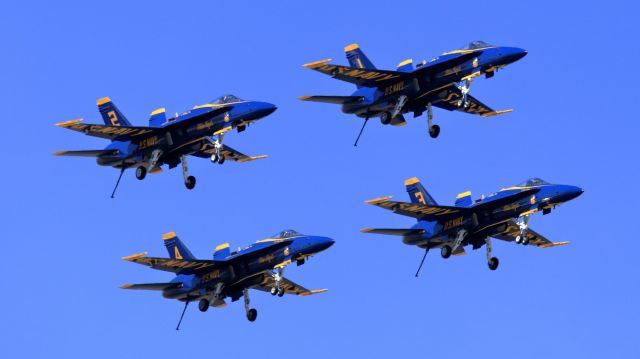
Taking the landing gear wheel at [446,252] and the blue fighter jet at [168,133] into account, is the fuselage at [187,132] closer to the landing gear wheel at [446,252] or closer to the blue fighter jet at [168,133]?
the blue fighter jet at [168,133]

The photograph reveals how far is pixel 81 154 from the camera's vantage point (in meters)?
142

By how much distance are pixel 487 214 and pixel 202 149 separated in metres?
19.4

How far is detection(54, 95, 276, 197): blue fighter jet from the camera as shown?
138 meters

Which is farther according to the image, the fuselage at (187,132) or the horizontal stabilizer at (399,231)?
the horizontal stabilizer at (399,231)

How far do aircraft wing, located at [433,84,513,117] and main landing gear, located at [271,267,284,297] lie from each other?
15527mm

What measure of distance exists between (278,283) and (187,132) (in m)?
11.6

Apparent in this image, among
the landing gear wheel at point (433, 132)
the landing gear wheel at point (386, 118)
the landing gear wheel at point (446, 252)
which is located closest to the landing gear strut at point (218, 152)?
the landing gear wheel at point (386, 118)

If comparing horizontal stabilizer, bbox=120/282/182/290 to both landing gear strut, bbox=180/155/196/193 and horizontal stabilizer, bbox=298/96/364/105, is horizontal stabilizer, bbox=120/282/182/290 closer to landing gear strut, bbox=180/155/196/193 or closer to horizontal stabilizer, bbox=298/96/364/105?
landing gear strut, bbox=180/155/196/193

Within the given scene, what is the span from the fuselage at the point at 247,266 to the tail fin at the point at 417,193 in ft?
34.8

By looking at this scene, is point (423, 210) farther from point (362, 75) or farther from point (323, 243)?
point (362, 75)

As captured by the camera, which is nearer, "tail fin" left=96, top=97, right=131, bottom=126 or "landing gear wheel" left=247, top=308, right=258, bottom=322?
"landing gear wheel" left=247, top=308, right=258, bottom=322

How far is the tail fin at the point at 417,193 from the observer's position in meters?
145

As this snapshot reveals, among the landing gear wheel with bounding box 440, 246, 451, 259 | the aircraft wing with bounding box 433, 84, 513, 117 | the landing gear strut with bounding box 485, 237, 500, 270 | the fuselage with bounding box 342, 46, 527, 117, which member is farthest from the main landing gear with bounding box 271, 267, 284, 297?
the aircraft wing with bounding box 433, 84, 513, 117

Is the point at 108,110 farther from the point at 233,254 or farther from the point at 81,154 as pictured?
the point at 233,254
